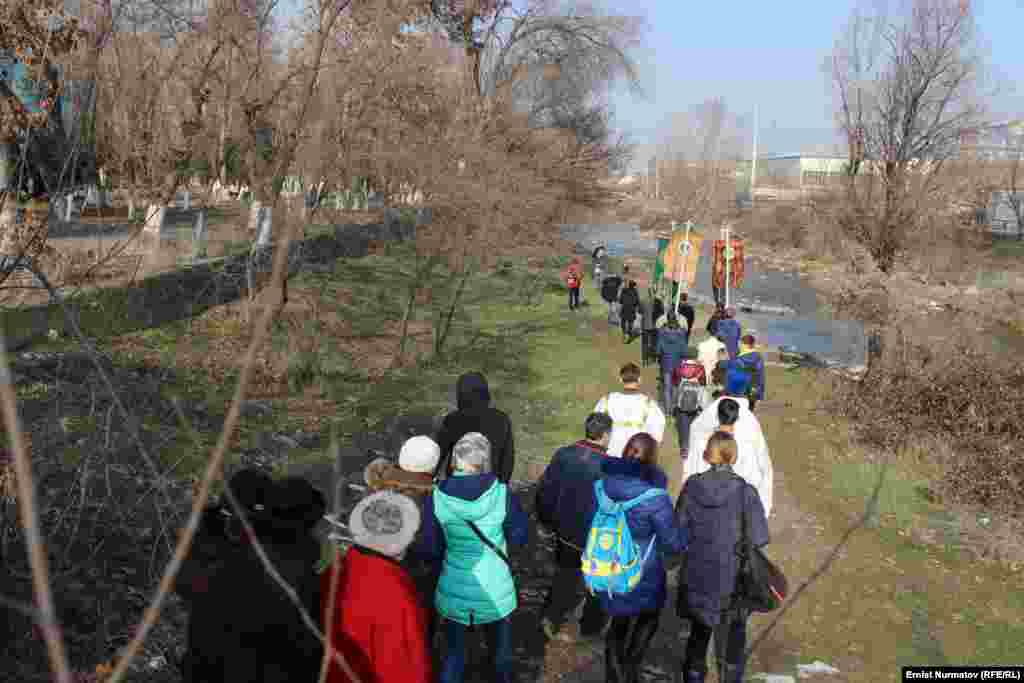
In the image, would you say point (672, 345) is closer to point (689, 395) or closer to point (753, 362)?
point (753, 362)

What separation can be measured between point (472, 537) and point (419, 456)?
49 centimetres

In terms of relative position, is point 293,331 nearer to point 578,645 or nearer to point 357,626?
point 578,645

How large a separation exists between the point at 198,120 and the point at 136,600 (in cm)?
376

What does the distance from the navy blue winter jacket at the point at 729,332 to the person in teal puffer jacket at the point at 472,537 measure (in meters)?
7.99

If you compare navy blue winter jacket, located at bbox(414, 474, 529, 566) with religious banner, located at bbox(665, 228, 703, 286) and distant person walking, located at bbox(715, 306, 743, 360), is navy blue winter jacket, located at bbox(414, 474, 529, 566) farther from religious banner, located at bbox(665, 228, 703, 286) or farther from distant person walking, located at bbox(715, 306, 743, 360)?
religious banner, located at bbox(665, 228, 703, 286)

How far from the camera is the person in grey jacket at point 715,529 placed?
14.9ft

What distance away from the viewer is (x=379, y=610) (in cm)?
323

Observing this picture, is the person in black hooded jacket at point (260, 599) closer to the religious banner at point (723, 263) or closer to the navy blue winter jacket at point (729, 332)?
the navy blue winter jacket at point (729, 332)

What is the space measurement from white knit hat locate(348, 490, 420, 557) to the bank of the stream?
67cm

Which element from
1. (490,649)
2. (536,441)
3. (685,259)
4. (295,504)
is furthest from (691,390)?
(685,259)

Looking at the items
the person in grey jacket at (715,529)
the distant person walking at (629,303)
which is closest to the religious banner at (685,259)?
the distant person walking at (629,303)

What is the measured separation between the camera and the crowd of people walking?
278cm

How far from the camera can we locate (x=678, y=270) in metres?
16.6

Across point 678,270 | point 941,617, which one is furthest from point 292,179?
point 941,617
